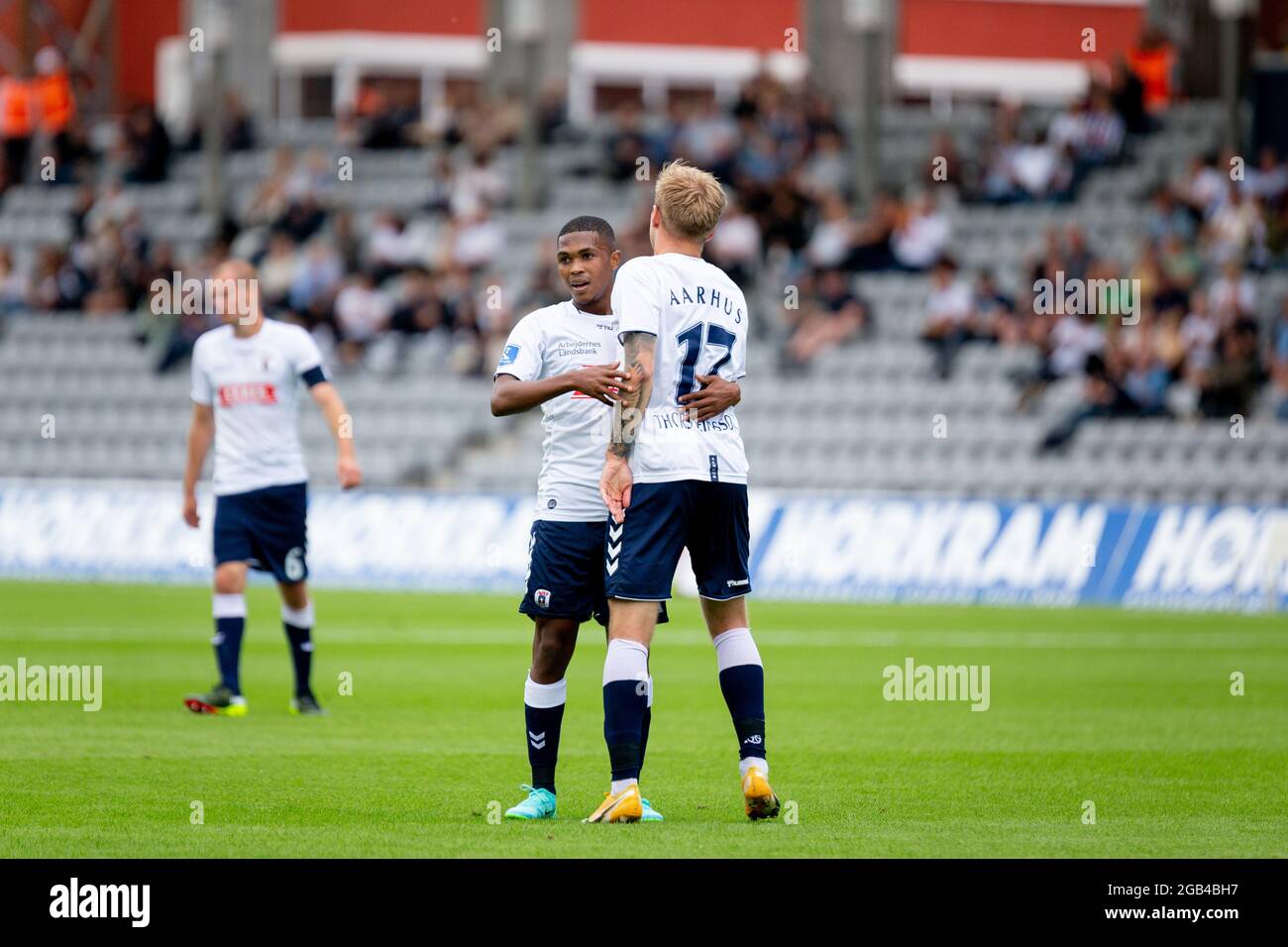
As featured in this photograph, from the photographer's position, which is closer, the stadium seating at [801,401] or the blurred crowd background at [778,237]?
the stadium seating at [801,401]

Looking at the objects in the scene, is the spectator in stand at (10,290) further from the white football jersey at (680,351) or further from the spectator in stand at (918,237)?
the white football jersey at (680,351)

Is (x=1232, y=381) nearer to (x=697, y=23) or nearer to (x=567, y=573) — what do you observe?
(x=567, y=573)

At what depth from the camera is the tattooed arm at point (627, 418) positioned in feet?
26.1

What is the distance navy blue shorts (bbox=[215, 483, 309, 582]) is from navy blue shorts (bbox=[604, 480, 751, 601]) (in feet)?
15.2

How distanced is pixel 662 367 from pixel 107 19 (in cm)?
3485

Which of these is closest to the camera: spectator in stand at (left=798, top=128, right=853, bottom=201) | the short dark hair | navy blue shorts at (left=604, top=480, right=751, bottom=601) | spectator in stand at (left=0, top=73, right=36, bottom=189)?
navy blue shorts at (left=604, top=480, right=751, bottom=601)

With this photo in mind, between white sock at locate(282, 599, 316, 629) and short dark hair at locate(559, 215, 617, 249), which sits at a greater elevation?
short dark hair at locate(559, 215, 617, 249)

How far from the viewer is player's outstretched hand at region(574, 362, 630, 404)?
7.94 metres

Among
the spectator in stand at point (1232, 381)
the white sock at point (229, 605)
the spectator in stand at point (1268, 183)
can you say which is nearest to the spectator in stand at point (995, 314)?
the spectator in stand at point (1232, 381)

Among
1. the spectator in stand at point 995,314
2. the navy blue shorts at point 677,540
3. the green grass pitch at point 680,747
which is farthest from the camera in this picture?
the spectator in stand at point 995,314

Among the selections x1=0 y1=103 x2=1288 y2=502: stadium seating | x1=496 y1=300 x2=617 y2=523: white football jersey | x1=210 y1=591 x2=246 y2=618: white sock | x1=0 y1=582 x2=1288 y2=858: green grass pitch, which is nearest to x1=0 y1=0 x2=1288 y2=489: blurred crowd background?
x1=0 y1=103 x2=1288 y2=502: stadium seating

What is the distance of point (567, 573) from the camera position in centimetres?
855

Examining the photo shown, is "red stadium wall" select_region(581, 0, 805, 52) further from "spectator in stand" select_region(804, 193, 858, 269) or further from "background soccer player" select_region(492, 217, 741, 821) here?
"background soccer player" select_region(492, 217, 741, 821)

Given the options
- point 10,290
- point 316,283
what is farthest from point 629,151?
point 10,290
